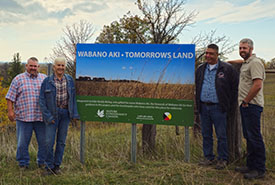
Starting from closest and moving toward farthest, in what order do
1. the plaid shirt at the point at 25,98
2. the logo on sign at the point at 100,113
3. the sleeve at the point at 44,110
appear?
1. the sleeve at the point at 44,110
2. the plaid shirt at the point at 25,98
3. the logo on sign at the point at 100,113

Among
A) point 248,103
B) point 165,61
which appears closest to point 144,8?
point 165,61

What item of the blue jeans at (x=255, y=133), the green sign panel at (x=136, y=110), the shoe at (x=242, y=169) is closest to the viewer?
the blue jeans at (x=255, y=133)

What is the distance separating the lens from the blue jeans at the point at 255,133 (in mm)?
3549

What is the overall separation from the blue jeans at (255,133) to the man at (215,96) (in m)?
0.35

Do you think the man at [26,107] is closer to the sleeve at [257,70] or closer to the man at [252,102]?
the man at [252,102]

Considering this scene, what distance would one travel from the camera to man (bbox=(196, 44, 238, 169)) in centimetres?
386

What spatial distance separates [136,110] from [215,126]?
1.33 m

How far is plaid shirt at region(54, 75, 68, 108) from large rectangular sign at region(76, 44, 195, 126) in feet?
1.50

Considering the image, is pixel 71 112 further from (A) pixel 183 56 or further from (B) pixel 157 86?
(A) pixel 183 56

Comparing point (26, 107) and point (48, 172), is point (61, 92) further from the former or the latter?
point (48, 172)

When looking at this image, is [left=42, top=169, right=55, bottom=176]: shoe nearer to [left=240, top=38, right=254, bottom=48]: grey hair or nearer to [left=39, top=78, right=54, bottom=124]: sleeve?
[left=39, top=78, right=54, bottom=124]: sleeve

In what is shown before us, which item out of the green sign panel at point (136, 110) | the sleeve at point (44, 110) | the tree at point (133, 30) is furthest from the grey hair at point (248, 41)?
the tree at point (133, 30)

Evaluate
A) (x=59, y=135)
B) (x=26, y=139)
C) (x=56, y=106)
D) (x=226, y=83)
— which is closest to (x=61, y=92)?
(x=56, y=106)

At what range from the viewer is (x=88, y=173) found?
13.0 ft
